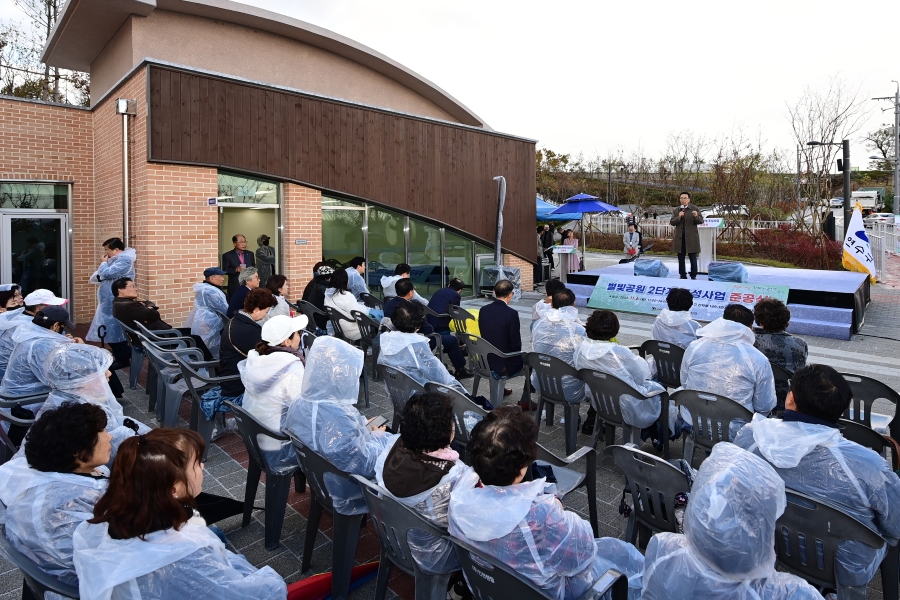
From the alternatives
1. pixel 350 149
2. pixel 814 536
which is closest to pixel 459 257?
pixel 350 149

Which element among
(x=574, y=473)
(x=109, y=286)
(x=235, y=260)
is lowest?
(x=574, y=473)

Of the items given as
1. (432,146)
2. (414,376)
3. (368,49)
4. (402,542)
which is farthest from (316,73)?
(402,542)

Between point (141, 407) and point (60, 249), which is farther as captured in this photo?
point (60, 249)

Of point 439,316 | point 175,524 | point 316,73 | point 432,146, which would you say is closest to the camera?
point 175,524

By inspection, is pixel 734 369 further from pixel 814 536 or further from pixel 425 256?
pixel 425 256

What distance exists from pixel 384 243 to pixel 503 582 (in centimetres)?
1102

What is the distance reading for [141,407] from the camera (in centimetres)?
649

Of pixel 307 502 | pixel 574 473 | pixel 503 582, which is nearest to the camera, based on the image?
pixel 503 582

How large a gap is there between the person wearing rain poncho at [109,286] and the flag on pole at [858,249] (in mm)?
13415

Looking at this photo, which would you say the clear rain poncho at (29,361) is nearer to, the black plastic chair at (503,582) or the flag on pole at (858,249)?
the black plastic chair at (503,582)

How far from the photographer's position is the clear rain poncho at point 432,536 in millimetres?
2568

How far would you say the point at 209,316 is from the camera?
23.8 feet

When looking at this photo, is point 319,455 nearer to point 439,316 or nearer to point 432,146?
point 439,316

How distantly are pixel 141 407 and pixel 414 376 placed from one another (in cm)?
336
